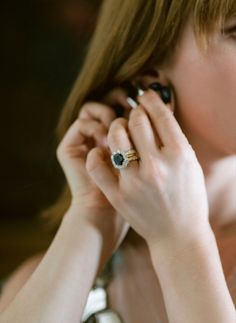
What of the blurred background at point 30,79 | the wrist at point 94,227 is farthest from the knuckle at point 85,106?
the blurred background at point 30,79

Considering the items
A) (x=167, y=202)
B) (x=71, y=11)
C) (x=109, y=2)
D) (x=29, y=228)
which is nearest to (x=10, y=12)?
(x=71, y=11)

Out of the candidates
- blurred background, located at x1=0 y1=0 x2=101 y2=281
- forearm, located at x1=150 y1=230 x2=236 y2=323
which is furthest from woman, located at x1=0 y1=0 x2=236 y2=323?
blurred background, located at x1=0 y1=0 x2=101 y2=281

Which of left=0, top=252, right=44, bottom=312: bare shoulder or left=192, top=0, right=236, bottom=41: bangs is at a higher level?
left=192, top=0, right=236, bottom=41: bangs

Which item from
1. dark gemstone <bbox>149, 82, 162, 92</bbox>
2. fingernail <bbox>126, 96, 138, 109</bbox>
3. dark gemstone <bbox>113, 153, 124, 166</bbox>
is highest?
dark gemstone <bbox>149, 82, 162, 92</bbox>

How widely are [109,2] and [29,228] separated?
1.40 m

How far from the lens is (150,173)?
866 millimetres

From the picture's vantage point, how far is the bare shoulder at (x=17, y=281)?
1.07m

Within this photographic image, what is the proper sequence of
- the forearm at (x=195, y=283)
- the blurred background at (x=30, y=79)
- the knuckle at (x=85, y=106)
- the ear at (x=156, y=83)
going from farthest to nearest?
the blurred background at (x=30, y=79) → the knuckle at (x=85, y=106) → the ear at (x=156, y=83) → the forearm at (x=195, y=283)

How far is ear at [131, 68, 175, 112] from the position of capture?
38.9 inches

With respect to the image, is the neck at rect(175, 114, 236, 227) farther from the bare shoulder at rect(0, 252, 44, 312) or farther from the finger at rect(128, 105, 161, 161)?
the bare shoulder at rect(0, 252, 44, 312)

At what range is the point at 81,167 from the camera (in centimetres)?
108

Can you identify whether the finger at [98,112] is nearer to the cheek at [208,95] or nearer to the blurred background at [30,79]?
the cheek at [208,95]

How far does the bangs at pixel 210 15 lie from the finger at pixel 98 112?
263mm

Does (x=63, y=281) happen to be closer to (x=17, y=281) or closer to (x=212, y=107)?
(x=17, y=281)
